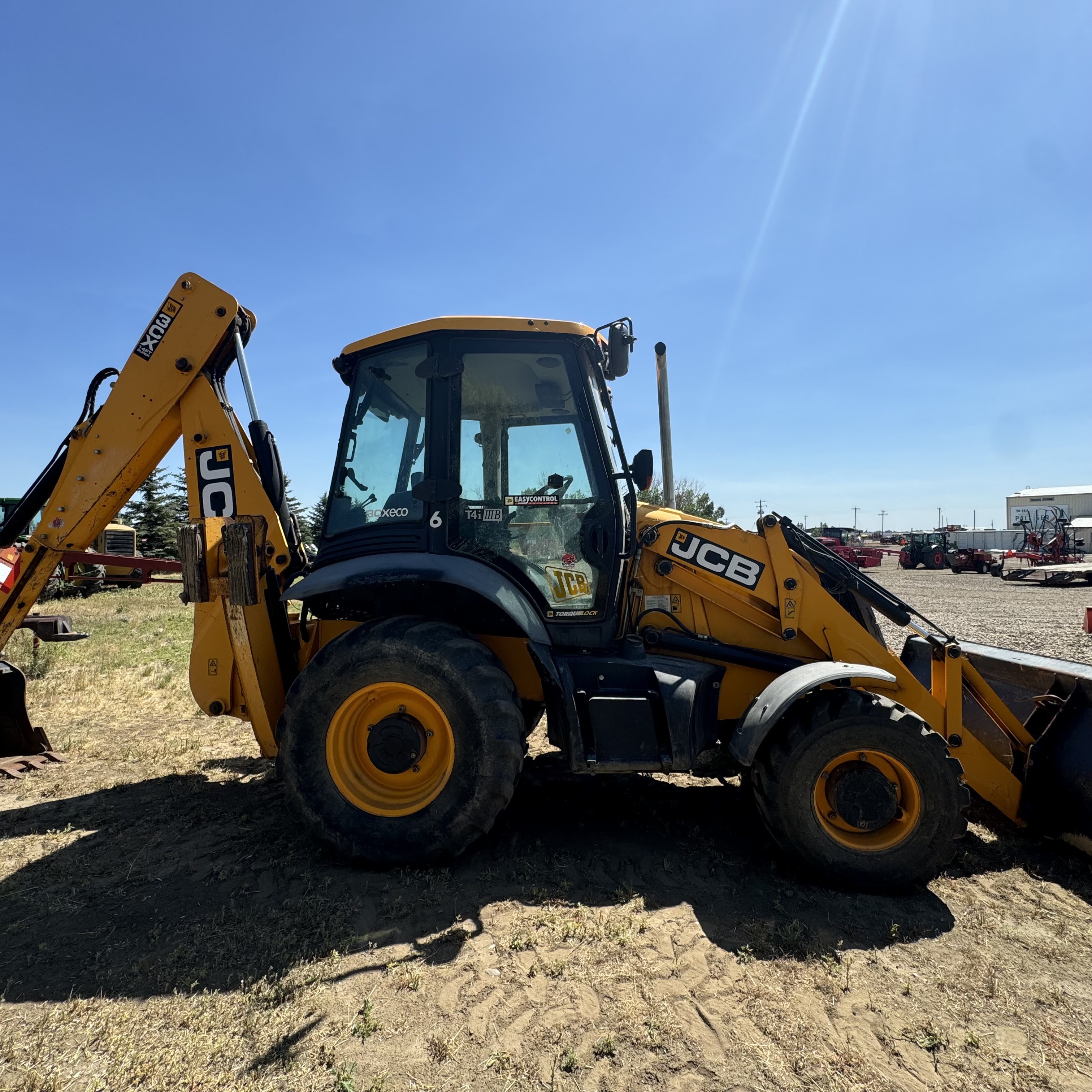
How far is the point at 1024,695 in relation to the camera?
4.52m

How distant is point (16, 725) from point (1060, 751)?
685cm

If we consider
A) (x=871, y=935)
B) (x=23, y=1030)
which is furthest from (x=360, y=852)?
(x=871, y=935)

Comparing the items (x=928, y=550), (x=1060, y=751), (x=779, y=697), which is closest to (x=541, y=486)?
(x=779, y=697)

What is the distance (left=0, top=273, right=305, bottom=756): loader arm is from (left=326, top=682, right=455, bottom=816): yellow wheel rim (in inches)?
28.1

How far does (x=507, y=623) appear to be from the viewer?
4.06 metres

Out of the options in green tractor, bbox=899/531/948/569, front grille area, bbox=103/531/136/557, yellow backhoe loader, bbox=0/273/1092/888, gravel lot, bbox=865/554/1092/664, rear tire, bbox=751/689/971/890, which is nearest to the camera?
rear tire, bbox=751/689/971/890

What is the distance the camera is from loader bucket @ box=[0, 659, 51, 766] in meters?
4.99

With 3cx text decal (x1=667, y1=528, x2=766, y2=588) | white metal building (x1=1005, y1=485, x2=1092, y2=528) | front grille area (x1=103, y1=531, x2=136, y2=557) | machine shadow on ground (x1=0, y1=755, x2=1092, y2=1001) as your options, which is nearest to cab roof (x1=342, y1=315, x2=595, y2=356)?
3cx text decal (x1=667, y1=528, x2=766, y2=588)

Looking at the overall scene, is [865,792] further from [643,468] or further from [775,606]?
[643,468]

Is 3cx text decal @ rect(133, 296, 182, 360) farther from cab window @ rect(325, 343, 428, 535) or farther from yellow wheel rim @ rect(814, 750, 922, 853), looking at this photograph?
yellow wheel rim @ rect(814, 750, 922, 853)

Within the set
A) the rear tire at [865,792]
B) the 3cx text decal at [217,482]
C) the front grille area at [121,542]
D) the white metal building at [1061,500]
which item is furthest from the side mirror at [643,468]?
the white metal building at [1061,500]

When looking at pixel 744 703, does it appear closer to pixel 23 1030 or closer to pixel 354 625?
pixel 354 625

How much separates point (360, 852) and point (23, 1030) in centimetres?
141

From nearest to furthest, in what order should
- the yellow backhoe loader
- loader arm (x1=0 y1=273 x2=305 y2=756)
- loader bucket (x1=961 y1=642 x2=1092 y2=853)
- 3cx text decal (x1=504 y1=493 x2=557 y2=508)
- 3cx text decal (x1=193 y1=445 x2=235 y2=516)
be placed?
1. the yellow backhoe loader
2. loader bucket (x1=961 y1=642 x2=1092 y2=853)
3. 3cx text decal (x1=504 y1=493 x2=557 y2=508)
4. loader arm (x1=0 y1=273 x2=305 y2=756)
5. 3cx text decal (x1=193 y1=445 x2=235 y2=516)
